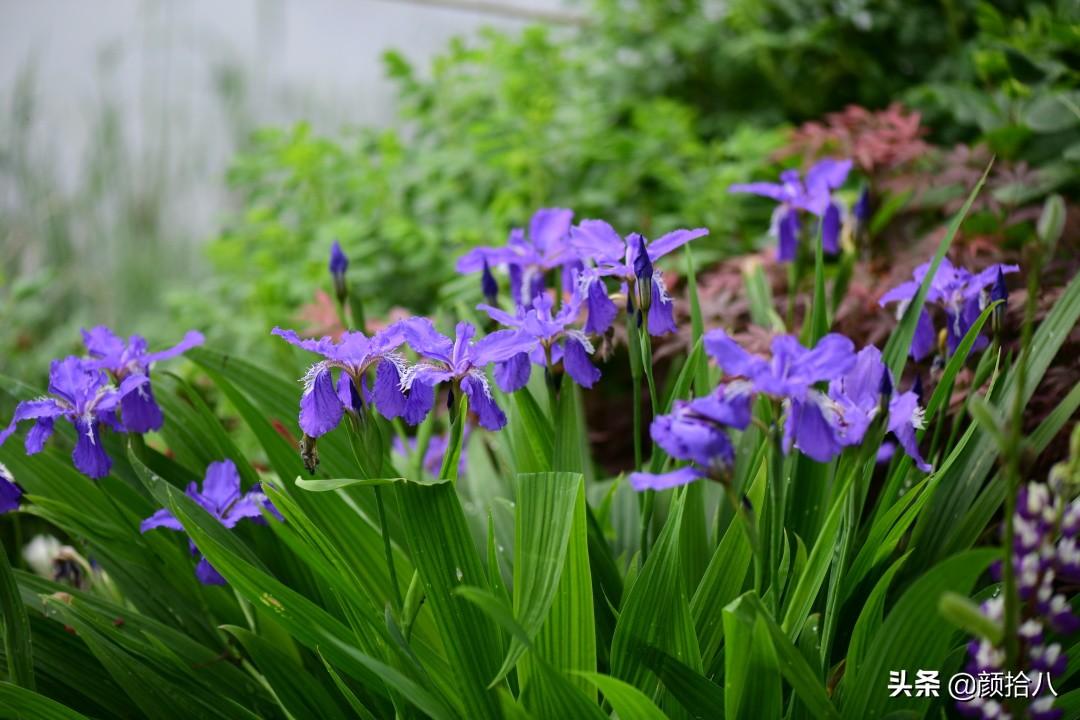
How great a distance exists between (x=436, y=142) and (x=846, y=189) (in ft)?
4.87

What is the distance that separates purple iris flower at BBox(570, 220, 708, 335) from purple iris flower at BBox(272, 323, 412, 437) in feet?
0.91

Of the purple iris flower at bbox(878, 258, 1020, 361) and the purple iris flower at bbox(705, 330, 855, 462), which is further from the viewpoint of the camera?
the purple iris flower at bbox(878, 258, 1020, 361)

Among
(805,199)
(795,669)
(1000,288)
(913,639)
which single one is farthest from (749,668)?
(805,199)

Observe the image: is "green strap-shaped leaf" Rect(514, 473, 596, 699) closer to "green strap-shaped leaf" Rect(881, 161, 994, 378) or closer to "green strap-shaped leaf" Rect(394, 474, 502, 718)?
"green strap-shaped leaf" Rect(394, 474, 502, 718)

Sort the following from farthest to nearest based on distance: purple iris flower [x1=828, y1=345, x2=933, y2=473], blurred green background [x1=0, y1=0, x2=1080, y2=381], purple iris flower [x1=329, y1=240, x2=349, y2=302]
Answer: blurred green background [x1=0, y1=0, x2=1080, y2=381], purple iris flower [x1=329, y1=240, x2=349, y2=302], purple iris flower [x1=828, y1=345, x2=933, y2=473]

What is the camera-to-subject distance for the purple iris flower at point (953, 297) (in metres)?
1.38

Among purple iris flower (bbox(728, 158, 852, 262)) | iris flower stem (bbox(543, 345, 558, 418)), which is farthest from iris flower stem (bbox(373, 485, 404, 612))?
purple iris flower (bbox(728, 158, 852, 262))

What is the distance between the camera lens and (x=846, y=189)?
9.02 feet

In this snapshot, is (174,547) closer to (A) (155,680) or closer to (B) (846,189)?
(A) (155,680)

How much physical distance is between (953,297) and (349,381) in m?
0.91

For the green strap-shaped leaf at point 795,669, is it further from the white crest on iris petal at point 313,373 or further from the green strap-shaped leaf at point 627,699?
the white crest on iris petal at point 313,373

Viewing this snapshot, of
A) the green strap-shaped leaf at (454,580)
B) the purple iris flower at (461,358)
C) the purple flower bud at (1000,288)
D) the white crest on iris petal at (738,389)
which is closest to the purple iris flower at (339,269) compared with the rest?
the purple iris flower at (461,358)

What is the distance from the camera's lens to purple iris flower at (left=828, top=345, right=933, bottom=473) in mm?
1020

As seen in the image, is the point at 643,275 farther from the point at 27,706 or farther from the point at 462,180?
the point at 462,180
